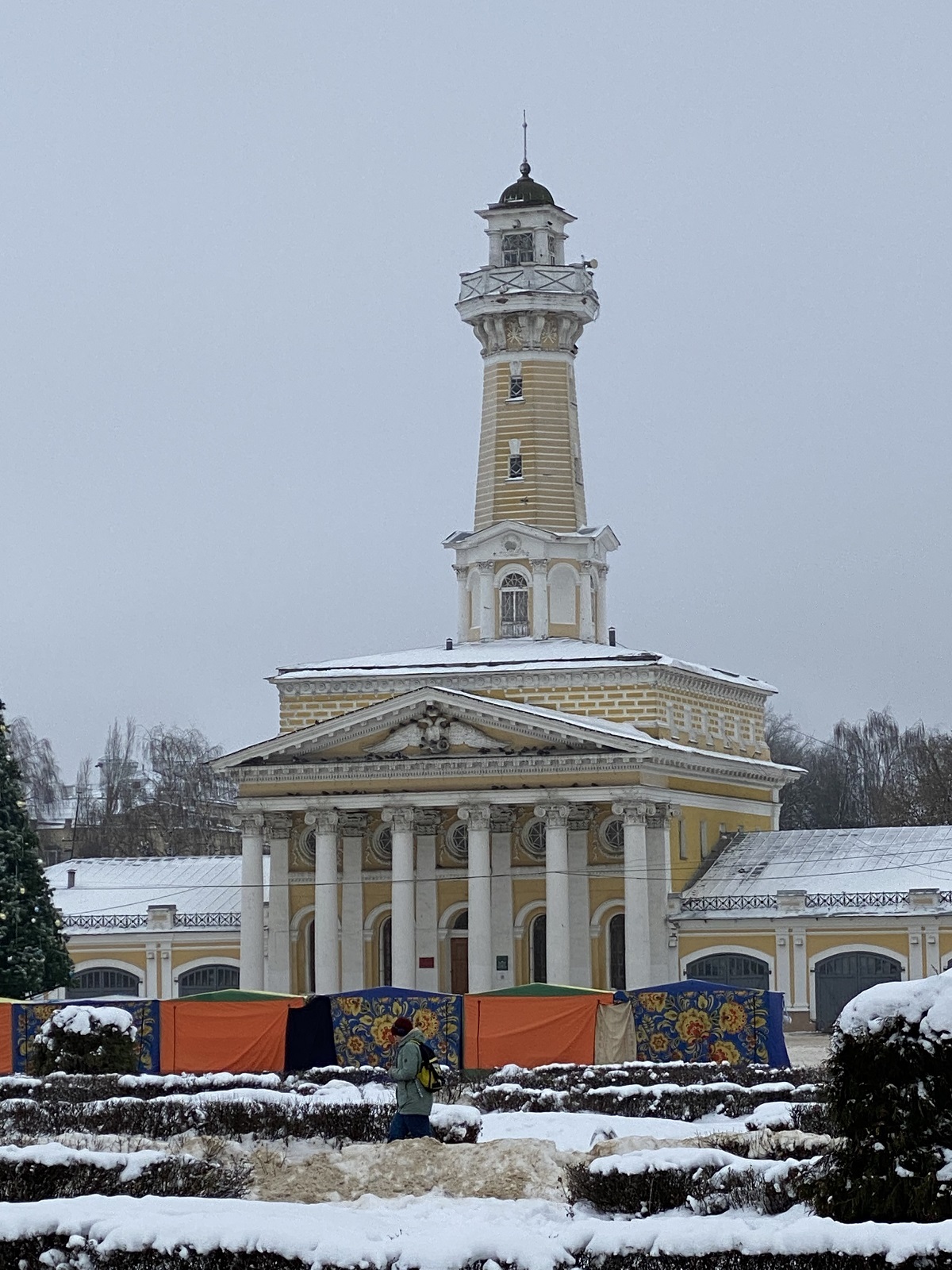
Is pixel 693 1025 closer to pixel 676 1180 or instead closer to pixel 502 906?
pixel 676 1180

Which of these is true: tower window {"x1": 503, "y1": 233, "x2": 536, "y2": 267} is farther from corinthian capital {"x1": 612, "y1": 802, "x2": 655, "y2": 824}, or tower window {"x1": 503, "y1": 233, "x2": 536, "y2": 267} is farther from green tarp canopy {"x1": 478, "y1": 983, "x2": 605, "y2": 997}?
green tarp canopy {"x1": 478, "y1": 983, "x2": 605, "y2": 997}

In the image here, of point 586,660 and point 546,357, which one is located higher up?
point 546,357

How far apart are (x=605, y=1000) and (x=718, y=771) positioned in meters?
27.4

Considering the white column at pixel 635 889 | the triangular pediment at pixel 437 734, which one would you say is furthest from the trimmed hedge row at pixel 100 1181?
the white column at pixel 635 889

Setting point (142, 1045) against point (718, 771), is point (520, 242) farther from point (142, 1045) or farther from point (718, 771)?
point (142, 1045)

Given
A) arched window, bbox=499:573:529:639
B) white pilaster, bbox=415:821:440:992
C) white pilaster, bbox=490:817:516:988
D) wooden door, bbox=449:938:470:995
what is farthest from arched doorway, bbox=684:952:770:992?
arched window, bbox=499:573:529:639

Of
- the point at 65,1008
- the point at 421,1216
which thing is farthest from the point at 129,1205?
the point at 65,1008

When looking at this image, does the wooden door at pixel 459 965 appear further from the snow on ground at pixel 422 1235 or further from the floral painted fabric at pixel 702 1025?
the snow on ground at pixel 422 1235

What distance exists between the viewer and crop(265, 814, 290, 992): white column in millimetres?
62875

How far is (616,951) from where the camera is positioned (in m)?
61.8

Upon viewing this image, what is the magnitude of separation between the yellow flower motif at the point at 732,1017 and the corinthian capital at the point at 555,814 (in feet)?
70.7

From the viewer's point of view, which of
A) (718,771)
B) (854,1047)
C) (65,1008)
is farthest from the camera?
(718,771)

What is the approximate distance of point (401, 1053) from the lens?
2267 cm

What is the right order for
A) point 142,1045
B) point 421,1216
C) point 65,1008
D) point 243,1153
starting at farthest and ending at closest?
point 142,1045, point 65,1008, point 243,1153, point 421,1216
